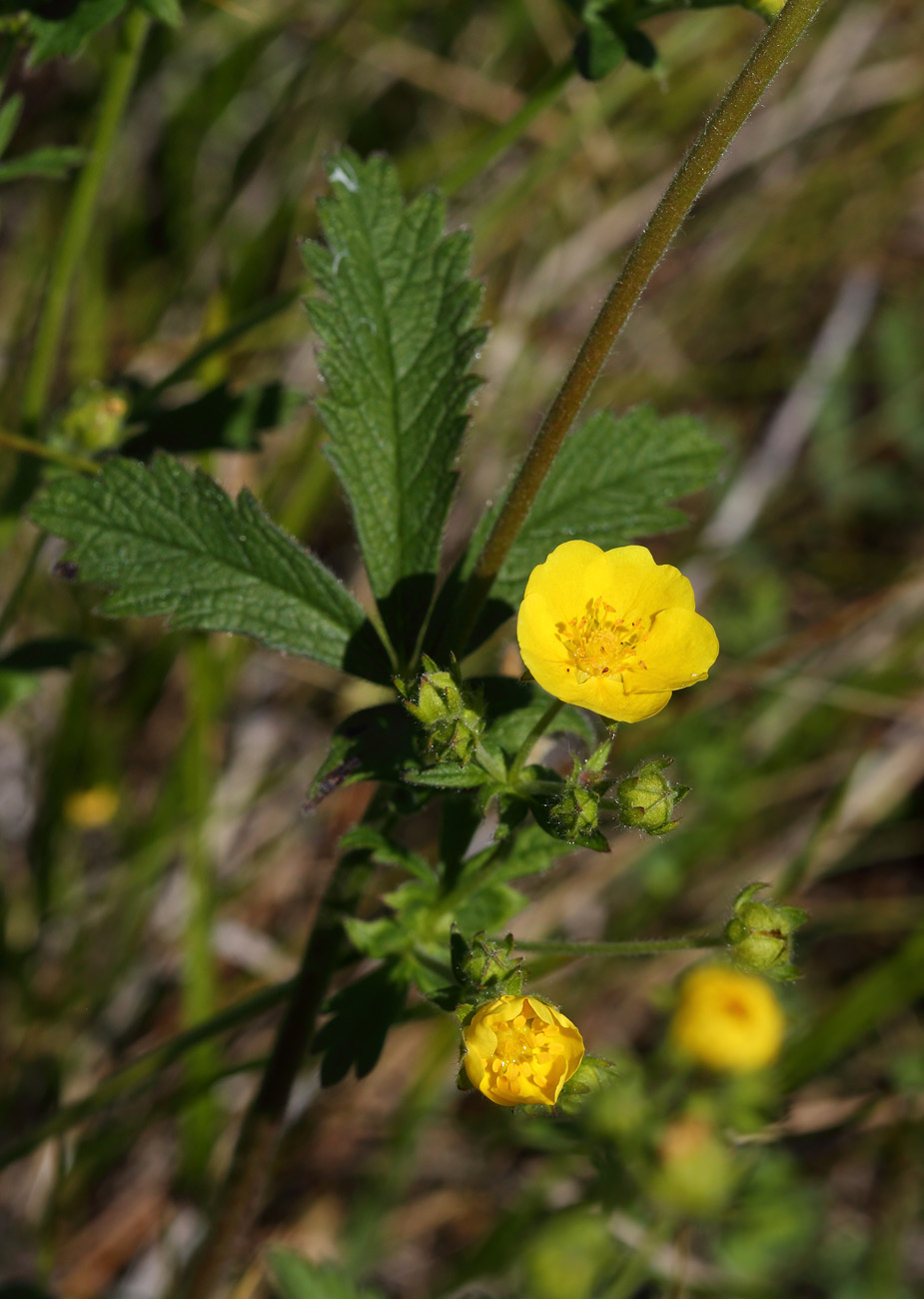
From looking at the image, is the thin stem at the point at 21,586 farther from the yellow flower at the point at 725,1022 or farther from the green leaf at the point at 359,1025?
the yellow flower at the point at 725,1022

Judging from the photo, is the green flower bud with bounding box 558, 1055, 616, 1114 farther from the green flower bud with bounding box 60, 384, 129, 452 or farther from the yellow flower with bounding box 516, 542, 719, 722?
the green flower bud with bounding box 60, 384, 129, 452

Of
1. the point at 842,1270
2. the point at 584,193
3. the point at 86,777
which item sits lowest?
the point at 842,1270

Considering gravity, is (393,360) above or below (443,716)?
above

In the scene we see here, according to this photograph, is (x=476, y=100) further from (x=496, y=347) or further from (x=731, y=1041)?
(x=731, y=1041)

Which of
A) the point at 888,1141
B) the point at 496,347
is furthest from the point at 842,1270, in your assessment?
the point at 496,347

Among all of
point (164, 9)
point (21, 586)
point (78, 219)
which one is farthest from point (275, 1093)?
point (164, 9)

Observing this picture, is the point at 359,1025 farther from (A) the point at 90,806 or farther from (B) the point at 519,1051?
(A) the point at 90,806
